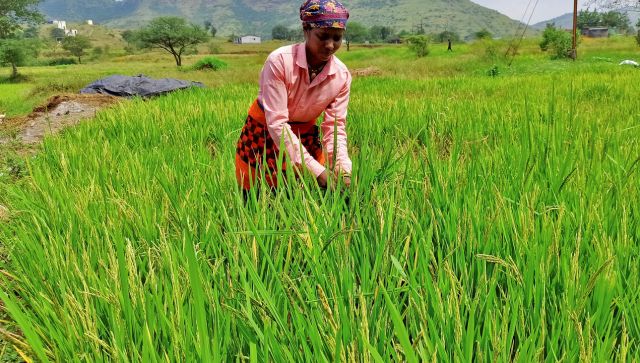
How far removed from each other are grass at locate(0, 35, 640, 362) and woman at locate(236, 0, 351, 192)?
235mm

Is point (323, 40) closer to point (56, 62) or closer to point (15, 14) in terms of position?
point (15, 14)

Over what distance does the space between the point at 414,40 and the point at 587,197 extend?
34.2 metres

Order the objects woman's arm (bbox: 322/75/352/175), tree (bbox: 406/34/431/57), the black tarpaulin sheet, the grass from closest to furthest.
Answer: the grass < woman's arm (bbox: 322/75/352/175) < the black tarpaulin sheet < tree (bbox: 406/34/431/57)

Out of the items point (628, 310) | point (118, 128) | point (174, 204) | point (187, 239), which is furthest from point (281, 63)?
point (118, 128)

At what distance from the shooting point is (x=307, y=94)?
2.05m

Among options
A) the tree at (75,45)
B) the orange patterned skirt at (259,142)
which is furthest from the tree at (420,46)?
the tree at (75,45)

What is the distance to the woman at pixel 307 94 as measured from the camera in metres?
1.74

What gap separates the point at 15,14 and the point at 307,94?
38.0m

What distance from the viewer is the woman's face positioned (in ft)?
5.86

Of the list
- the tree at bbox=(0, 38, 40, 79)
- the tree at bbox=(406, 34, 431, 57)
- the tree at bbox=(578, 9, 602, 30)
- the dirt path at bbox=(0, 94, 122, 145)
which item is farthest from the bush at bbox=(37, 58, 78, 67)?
the tree at bbox=(578, 9, 602, 30)

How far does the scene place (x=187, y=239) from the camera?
0.67 meters

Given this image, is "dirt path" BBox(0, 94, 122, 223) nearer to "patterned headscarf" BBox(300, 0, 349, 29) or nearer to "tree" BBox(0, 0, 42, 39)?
"patterned headscarf" BBox(300, 0, 349, 29)

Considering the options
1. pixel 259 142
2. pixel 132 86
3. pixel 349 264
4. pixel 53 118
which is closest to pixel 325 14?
pixel 259 142

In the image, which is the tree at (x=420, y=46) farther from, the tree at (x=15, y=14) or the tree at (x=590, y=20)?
the tree at (x=590, y=20)
